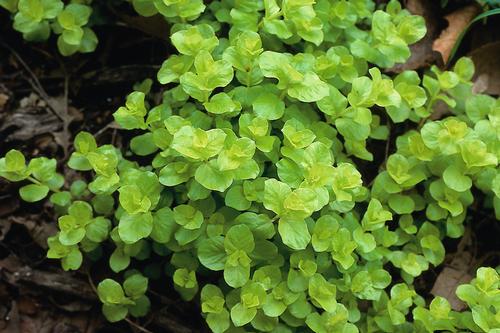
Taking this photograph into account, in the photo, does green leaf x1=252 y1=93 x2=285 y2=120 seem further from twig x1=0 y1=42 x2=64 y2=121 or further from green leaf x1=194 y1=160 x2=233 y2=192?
twig x1=0 y1=42 x2=64 y2=121

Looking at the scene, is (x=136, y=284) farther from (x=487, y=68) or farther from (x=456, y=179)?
(x=487, y=68)

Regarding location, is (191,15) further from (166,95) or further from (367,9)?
(367,9)

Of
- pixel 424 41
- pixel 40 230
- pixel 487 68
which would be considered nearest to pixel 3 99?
pixel 40 230

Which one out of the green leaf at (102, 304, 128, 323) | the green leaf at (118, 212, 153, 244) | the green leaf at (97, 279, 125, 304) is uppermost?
the green leaf at (118, 212, 153, 244)

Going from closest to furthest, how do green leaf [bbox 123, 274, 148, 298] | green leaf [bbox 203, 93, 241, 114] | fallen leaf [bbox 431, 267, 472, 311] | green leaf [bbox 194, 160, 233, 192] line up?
green leaf [bbox 194, 160, 233, 192] < green leaf [bbox 203, 93, 241, 114] < green leaf [bbox 123, 274, 148, 298] < fallen leaf [bbox 431, 267, 472, 311]

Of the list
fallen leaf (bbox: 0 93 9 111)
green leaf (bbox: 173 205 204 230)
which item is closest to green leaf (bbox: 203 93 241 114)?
green leaf (bbox: 173 205 204 230)

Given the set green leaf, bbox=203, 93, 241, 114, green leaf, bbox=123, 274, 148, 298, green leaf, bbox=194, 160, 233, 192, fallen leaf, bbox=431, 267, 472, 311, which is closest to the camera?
green leaf, bbox=194, 160, 233, 192

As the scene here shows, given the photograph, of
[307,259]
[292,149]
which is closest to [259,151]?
[292,149]

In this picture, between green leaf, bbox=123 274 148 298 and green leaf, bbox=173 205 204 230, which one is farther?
green leaf, bbox=123 274 148 298
